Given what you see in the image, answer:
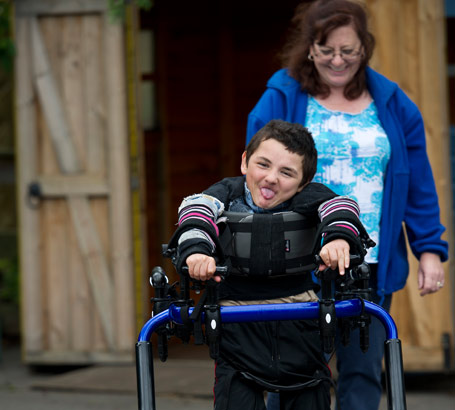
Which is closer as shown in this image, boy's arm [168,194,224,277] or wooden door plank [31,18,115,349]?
boy's arm [168,194,224,277]

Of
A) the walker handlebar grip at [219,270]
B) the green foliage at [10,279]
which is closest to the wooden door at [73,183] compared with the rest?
the green foliage at [10,279]

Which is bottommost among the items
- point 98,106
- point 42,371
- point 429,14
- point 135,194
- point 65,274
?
point 42,371

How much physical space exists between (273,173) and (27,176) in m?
3.86

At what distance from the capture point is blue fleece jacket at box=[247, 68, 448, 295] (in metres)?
3.22

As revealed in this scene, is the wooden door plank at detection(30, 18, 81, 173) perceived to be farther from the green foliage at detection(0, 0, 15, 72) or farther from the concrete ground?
the concrete ground

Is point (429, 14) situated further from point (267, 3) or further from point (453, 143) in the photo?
point (267, 3)

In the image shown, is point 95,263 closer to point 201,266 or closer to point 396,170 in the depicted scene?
point 396,170

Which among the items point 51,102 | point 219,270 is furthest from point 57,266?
point 219,270

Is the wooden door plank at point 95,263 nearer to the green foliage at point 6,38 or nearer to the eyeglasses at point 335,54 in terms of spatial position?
the green foliage at point 6,38

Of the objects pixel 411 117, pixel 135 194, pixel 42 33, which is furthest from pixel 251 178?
pixel 42 33

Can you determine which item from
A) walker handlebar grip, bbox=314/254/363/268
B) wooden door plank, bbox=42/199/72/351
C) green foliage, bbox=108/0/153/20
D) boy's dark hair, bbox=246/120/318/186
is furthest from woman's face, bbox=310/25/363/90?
wooden door plank, bbox=42/199/72/351

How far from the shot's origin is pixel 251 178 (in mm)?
2551

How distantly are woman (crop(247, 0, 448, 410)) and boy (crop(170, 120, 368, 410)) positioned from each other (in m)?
0.63

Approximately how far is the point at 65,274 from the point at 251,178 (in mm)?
3735
